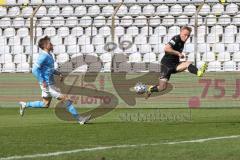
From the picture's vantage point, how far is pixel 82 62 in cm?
Answer: 2275

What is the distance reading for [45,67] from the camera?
1548 cm

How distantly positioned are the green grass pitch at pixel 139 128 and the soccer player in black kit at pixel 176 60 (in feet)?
4.07

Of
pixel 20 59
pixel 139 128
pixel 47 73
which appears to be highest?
pixel 47 73

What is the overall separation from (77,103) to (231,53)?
19.1ft

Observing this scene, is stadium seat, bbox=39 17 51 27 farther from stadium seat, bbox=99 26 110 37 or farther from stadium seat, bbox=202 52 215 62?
stadium seat, bbox=202 52 215 62

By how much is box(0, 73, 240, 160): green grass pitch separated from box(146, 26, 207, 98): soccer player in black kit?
1242mm

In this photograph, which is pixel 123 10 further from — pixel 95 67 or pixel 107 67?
pixel 107 67

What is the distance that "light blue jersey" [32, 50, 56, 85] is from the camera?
A: 1534cm

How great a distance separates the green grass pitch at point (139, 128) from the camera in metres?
9.45

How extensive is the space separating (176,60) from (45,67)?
330 cm

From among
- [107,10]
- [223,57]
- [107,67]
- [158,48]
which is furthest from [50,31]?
[223,57]

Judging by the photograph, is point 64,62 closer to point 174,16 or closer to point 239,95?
point 174,16

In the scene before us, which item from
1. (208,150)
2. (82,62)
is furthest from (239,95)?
(208,150)

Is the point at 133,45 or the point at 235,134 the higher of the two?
the point at 133,45
